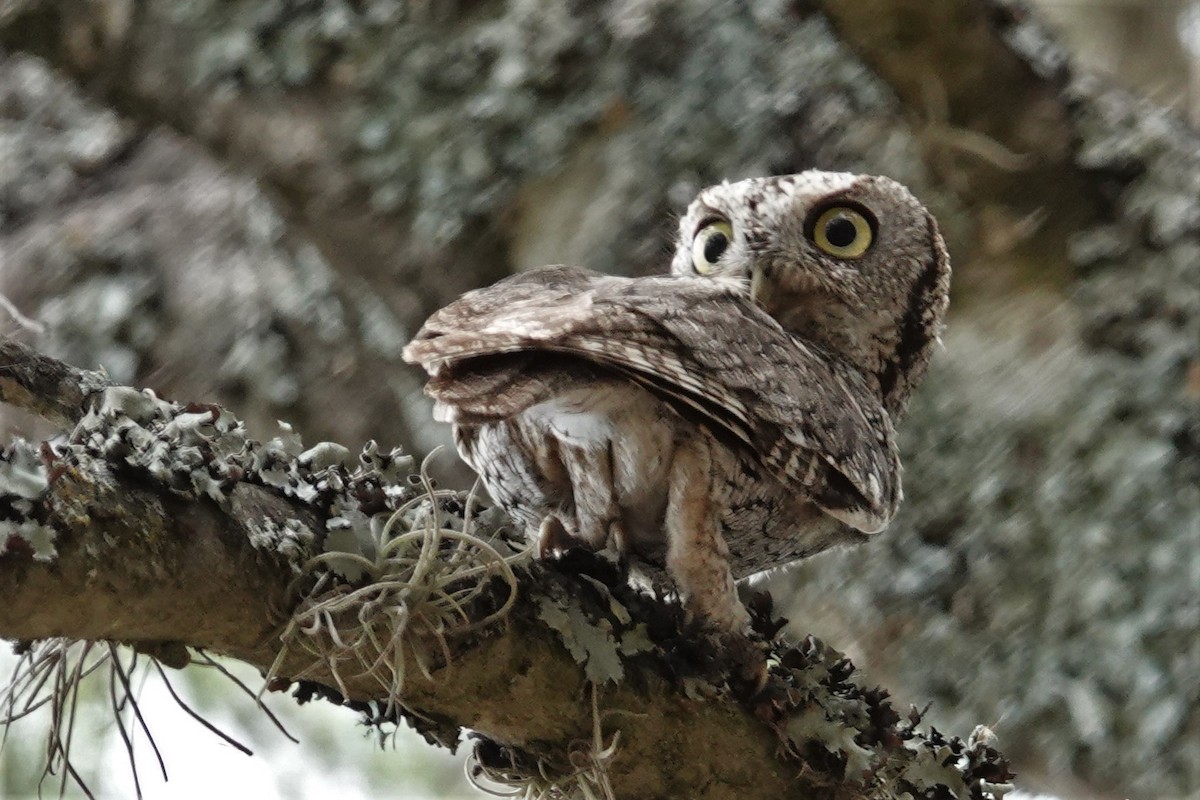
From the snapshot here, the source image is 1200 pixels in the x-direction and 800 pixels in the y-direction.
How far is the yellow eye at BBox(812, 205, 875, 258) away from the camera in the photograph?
1.64 metres

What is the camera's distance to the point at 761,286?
5.07 ft

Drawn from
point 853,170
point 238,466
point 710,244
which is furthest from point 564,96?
point 238,466

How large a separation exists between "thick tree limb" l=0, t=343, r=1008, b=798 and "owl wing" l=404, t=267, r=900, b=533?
0.15 m

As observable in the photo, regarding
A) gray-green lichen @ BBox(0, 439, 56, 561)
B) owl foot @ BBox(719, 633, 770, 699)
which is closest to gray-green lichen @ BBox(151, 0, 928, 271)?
owl foot @ BBox(719, 633, 770, 699)

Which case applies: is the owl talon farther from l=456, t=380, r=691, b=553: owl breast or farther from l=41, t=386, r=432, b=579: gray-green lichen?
l=41, t=386, r=432, b=579: gray-green lichen

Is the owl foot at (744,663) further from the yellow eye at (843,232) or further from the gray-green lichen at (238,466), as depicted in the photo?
the yellow eye at (843,232)

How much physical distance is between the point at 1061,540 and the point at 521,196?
4.90ft

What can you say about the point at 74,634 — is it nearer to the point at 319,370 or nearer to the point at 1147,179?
the point at 319,370

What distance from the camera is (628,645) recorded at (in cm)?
124

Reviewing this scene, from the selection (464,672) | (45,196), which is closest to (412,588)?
(464,672)

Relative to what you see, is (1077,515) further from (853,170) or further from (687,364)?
(687,364)

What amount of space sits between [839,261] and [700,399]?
1.70 ft

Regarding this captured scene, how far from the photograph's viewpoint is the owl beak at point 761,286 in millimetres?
1535

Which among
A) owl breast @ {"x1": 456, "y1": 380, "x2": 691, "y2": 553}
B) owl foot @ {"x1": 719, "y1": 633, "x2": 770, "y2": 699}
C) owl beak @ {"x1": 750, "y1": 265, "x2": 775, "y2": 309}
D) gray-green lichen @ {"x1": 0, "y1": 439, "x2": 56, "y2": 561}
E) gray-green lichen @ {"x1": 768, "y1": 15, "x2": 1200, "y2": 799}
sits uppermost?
gray-green lichen @ {"x1": 768, "y1": 15, "x2": 1200, "y2": 799}
